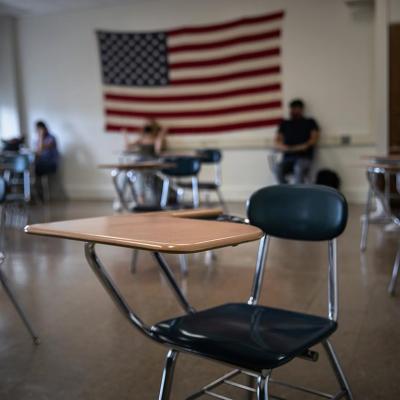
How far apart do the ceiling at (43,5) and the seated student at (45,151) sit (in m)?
1.84

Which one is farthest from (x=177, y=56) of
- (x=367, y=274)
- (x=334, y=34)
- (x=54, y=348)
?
(x=54, y=348)

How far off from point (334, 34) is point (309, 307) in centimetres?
530

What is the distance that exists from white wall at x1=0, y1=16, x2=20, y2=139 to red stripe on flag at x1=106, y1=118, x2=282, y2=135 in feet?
5.75

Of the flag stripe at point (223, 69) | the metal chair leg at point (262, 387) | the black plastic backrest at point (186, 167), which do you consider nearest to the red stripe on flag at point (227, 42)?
the flag stripe at point (223, 69)

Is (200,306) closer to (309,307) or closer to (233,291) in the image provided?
(233,291)

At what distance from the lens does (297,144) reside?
7.14 meters

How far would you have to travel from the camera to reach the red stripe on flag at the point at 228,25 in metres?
7.38

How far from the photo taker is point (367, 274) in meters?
3.37

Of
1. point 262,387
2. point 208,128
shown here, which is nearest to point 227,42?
point 208,128

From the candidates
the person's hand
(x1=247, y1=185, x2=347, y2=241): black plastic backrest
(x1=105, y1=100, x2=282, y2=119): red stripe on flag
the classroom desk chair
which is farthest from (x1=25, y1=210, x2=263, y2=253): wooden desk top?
(x1=105, y1=100, x2=282, y2=119): red stripe on flag

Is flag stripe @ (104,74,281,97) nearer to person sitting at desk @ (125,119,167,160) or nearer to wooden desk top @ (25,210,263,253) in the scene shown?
person sitting at desk @ (125,119,167,160)

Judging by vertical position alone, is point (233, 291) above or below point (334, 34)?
below

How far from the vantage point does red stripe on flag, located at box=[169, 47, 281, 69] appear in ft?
24.5

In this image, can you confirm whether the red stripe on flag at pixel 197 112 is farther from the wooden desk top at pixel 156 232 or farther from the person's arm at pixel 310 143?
the wooden desk top at pixel 156 232
